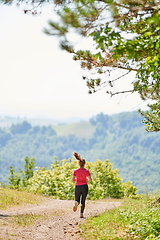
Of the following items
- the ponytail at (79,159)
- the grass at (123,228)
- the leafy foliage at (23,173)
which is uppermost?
the ponytail at (79,159)

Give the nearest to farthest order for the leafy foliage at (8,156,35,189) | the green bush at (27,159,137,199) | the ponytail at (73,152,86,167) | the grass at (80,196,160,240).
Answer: the grass at (80,196,160,240), the ponytail at (73,152,86,167), the green bush at (27,159,137,199), the leafy foliage at (8,156,35,189)

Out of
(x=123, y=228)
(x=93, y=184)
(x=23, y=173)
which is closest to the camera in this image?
(x=123, y=228)

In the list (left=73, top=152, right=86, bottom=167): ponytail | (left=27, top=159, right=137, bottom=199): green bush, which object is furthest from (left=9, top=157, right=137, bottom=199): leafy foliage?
(left=73, top=152, right=86, bottom=167): ponytail

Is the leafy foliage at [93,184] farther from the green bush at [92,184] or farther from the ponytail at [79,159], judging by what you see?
the ponytail at [79,159]

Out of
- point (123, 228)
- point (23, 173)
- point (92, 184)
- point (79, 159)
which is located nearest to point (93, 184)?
A: point (92, 184)

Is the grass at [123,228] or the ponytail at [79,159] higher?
the ponytail at [79,159]

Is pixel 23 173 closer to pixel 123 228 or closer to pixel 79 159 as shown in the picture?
pixel 79 159

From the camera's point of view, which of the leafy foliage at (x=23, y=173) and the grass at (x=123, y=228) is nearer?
the grass at (x=123, y=228)

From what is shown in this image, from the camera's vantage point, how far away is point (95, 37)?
18.8 feet

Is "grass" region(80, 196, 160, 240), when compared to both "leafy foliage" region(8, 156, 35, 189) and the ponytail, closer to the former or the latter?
the ponytail

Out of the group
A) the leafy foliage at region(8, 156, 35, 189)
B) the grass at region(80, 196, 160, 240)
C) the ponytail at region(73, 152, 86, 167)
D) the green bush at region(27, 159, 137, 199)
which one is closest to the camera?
the grass at region(80, 196, 160, 240)

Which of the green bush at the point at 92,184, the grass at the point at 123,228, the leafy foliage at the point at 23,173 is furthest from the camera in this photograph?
the leafy foliage at the point at 23,173

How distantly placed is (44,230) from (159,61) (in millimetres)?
6328

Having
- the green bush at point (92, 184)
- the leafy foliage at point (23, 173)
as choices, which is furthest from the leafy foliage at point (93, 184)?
the leafy foliage at point (23, 173)
